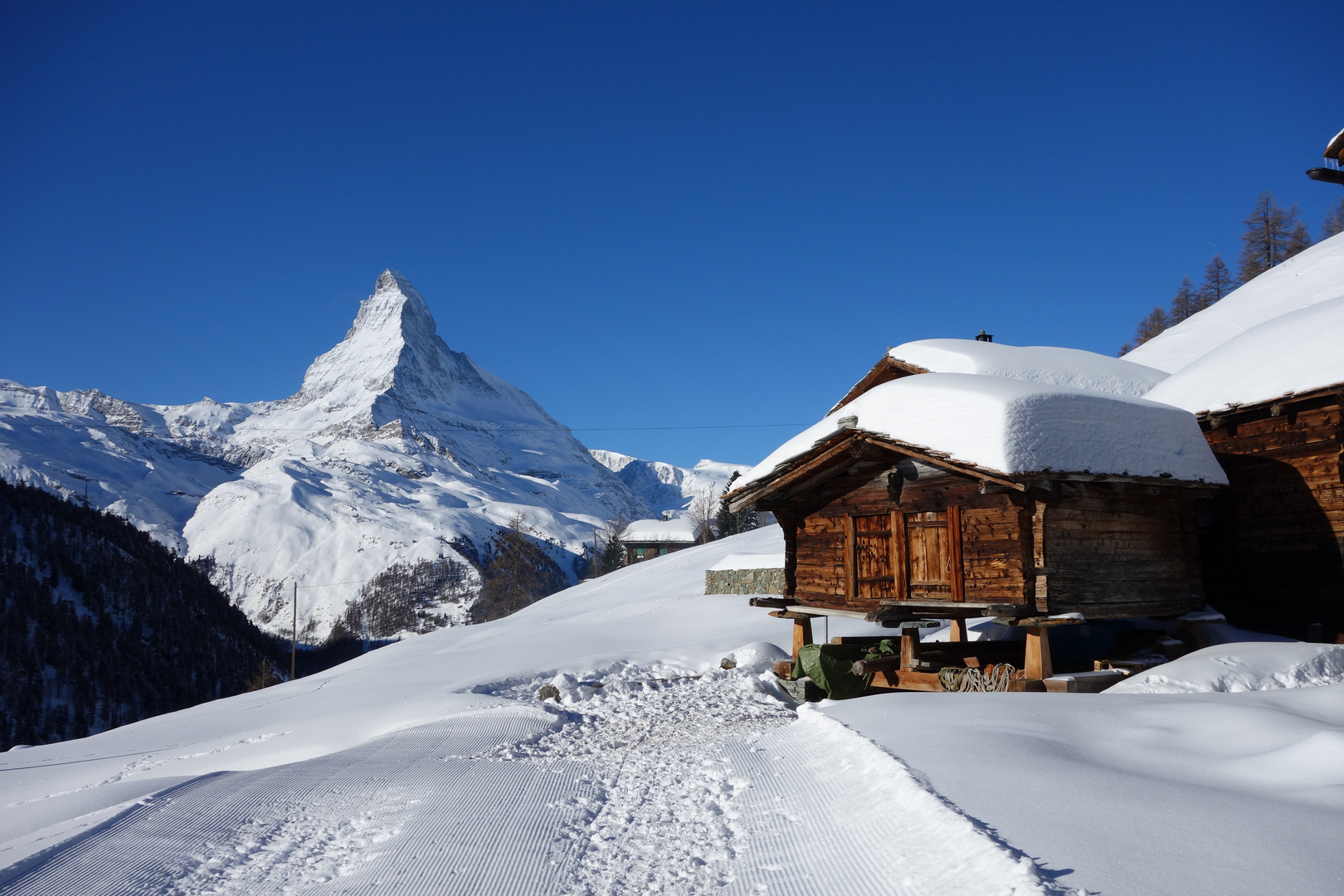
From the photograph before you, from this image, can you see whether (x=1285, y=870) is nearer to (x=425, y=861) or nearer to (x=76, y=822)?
(x=425, y=861)

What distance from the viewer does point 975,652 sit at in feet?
45.9

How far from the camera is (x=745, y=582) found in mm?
29500

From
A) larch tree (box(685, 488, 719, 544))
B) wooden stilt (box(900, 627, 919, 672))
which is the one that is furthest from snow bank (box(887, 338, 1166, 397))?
larch tree (box(685, 488, 719, 544))

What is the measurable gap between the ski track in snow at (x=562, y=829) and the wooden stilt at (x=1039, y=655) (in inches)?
153

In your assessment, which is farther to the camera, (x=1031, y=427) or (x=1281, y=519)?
(x=1281, y=519)

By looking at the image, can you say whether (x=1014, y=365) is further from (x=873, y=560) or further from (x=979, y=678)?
(x=979, y=678)

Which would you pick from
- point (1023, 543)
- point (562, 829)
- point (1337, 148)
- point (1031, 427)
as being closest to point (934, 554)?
point (1023, 543)

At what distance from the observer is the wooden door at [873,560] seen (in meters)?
13.1

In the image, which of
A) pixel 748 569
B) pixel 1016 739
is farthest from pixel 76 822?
pixel 748 569

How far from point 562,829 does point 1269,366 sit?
13820 mm

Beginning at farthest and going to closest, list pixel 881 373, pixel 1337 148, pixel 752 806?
pixel 1337 148 < pixel 881 373 < pixel 752 806

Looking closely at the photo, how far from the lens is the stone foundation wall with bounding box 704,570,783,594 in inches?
1137

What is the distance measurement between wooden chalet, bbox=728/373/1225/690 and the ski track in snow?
13.0ft

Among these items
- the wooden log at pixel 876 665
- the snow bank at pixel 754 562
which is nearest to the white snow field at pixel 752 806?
the wooden log at pixel 876 665
